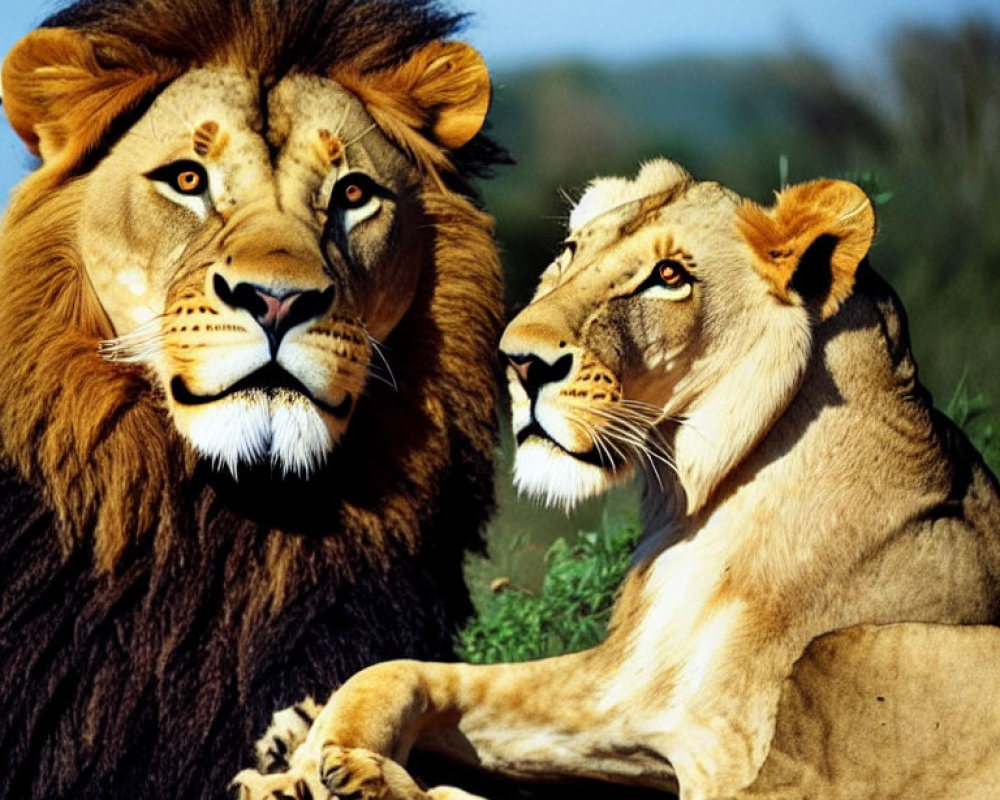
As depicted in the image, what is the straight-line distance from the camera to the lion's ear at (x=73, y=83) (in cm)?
372

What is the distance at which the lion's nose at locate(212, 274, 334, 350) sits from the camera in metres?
3.43

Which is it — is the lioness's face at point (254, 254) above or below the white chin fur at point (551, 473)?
above

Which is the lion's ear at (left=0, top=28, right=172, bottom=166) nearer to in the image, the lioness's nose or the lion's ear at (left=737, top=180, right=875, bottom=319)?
the lioness's nose

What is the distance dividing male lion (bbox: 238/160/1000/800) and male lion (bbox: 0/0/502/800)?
1.31 feet

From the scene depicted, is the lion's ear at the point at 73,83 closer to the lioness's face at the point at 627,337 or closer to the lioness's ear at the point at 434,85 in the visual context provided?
the lioness's ear at the point at 434,85

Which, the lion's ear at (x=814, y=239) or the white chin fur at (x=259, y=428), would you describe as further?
the white chin fur at (x=259, y=428)

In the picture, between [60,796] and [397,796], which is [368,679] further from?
[60,796]

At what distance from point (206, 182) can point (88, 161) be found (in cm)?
25

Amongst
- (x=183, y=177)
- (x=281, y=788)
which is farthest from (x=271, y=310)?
(x=281, y=788)

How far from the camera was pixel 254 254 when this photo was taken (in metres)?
3.47

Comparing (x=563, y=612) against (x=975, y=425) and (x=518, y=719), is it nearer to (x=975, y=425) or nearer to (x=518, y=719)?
(x=975, y=425)

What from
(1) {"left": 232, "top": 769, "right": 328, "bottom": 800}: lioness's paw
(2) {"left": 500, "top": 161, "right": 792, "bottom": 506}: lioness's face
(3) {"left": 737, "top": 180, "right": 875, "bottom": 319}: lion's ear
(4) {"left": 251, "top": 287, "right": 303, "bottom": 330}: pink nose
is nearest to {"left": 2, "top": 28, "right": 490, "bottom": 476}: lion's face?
(4) {"left": 251, "top": 287, "right": 303, "bottom": 330}: pink nose

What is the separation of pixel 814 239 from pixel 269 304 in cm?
90

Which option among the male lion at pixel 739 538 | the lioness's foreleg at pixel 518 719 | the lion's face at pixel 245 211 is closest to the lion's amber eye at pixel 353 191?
the lion's face at pixel 245 211
